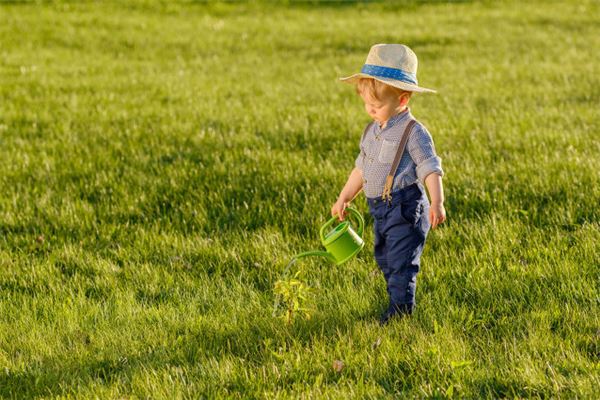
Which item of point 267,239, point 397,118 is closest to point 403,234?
point 397,118

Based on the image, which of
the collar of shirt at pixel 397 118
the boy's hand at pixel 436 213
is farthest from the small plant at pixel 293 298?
the collar of shirt at pixel 397 118

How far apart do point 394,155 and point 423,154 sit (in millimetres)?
193

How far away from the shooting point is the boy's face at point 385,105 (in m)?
4.61

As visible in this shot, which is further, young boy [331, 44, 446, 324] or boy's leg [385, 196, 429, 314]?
boy's leg [385, 196, 429, 314]

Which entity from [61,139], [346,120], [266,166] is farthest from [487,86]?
[61,139]

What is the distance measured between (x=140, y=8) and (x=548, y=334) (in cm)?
1834

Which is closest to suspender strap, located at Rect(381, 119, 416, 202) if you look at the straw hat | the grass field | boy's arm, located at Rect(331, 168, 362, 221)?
the straw hat

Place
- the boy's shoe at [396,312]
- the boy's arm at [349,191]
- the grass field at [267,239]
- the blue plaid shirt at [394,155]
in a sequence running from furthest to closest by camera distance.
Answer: the boy's arm at [349,191] < the boy's shoe at [396,312] < the blue plaid shirt at [394,155] < the grass field at [267,239]

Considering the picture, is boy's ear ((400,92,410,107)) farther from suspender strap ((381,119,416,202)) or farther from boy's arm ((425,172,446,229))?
boy's arm ((425,172,446,229))

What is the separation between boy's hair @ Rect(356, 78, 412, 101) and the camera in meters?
4.57

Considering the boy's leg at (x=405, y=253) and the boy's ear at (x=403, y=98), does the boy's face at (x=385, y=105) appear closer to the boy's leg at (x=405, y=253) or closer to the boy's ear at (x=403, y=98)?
the boy's ear at (x=403, y=98)

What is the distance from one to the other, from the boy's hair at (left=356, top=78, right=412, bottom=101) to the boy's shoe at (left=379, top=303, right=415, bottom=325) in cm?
132

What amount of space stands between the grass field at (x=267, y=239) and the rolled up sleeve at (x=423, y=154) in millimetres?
936

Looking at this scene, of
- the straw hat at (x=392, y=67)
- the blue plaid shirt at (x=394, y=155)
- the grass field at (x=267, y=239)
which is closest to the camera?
the grass field at (x=267, y=239)
